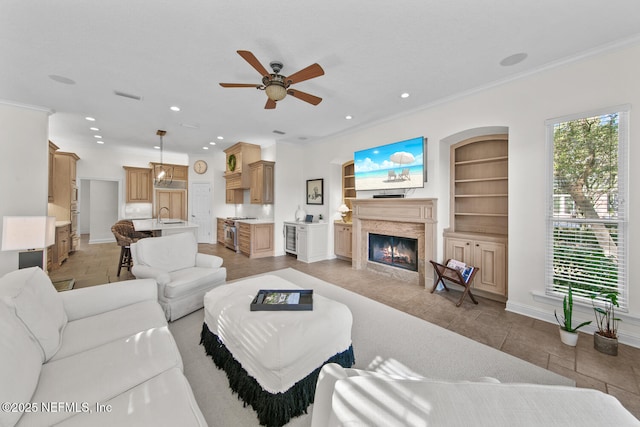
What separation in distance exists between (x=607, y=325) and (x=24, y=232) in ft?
18.1

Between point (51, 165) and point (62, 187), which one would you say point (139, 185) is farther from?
point (51, 165)

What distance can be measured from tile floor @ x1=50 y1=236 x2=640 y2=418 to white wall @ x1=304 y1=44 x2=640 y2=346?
1.30 feet

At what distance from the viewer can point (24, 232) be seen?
2.34 m

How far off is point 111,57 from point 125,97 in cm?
119

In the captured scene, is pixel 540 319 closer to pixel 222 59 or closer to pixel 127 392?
pixel 127 392

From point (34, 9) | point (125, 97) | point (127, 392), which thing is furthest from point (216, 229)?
point (127, 392)

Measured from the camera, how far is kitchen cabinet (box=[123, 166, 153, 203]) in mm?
7332

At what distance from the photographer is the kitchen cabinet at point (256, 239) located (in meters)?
5.70

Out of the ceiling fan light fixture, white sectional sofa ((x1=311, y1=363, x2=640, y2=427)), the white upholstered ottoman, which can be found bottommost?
the white upholstered ottoman

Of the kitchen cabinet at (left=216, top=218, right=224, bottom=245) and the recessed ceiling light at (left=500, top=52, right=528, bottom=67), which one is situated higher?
the recessed ceiling light at (left=500, top=52, right=528, bottom=67)

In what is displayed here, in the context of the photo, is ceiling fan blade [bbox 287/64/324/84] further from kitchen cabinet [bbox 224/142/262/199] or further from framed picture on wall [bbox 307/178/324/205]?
kitchen cabinet [bbox 224/142/262/199]

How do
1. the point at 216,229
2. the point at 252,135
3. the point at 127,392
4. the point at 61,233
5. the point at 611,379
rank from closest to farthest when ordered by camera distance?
1. the point at 127,392
2. the point at 611,379
3. the point at 61,233
4. the point at 252,135
5. the point at 216,229

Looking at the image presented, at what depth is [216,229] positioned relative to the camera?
25.8 ft

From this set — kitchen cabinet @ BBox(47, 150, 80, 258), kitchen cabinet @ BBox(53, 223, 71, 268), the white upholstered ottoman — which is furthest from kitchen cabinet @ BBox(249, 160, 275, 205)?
kitchen cabinet @ BBox(47, 150, 80, 258)
